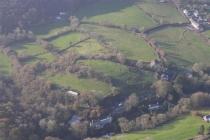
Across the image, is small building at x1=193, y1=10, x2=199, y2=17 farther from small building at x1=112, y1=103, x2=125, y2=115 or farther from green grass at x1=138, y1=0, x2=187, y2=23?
small building at x1=112, y1=103, x2=125, y2=115

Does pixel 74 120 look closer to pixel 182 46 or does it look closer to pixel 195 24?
pixel 182 46

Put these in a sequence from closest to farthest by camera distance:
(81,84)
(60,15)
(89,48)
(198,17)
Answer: (81,84) → (89,48) → (198,17) → (60,15)

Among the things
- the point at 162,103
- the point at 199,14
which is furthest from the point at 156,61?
the point at 199,14

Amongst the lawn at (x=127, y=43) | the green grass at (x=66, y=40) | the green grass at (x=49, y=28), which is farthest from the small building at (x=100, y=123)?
the green grass at (x=49, y=28)

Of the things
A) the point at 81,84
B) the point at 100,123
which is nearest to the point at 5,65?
the point at 81,84

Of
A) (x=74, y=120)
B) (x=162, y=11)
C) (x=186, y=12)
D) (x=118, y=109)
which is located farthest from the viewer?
(x=186, y=12)

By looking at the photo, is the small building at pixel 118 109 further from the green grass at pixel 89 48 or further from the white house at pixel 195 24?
the white house at pixel 195 24
